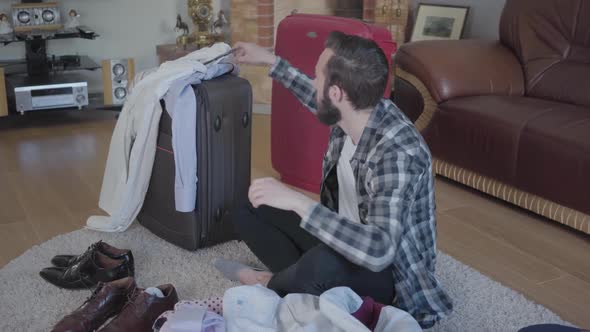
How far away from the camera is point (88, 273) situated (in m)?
2.04

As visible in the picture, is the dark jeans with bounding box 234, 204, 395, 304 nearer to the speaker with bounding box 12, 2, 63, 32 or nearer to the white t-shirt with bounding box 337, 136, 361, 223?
the white t-shirt with bounding box 337, 136, 361, 223

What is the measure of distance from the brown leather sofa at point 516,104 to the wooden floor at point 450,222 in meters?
0.09

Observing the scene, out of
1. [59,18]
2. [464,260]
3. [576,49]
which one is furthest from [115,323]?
[59,18]

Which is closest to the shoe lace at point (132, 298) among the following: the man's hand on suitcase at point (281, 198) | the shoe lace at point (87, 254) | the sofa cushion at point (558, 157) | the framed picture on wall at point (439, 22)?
the shoe lace at point (87, 254)

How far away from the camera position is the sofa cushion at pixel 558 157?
242 centimetres

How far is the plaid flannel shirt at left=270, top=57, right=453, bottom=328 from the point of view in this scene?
4.73 ft

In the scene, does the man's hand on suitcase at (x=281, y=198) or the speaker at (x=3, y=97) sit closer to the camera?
the man's hand on suitcase at (x=281, y=198)

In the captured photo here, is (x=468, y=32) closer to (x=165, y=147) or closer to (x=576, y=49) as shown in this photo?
(x=576, y=49)

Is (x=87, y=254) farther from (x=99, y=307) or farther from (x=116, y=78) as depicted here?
(x=116, y=78)

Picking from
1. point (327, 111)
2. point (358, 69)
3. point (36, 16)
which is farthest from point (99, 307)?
point (36, 16)

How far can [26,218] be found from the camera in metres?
2.54

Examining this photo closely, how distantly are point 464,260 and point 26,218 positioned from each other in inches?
63.4

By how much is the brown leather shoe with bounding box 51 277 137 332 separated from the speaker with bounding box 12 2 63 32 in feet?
7.65

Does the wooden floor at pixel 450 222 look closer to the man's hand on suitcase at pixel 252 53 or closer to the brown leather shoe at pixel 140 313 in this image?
the brown leather shoe at pixel 140 313
